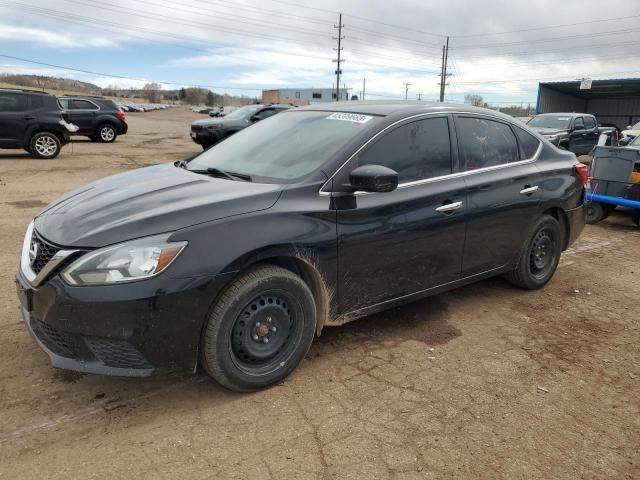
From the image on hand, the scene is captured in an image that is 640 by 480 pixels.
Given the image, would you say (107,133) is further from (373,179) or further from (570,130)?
(373,179)

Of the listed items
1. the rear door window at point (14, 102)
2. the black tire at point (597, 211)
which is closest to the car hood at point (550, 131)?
the black tire at point (597, 211)

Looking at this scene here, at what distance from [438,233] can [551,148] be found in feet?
6.34

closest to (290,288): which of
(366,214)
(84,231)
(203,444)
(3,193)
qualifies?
(366,214)

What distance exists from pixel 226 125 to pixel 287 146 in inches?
534

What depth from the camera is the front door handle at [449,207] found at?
3.69 metres

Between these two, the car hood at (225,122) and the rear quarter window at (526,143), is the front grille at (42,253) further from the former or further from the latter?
the car hood at (225,122)

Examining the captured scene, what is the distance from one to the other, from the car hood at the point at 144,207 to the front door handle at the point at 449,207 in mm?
1277

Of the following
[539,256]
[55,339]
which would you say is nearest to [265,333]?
[55,339]

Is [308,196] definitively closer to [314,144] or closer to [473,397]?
[314,144]

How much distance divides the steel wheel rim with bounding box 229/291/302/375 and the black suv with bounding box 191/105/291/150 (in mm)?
13796

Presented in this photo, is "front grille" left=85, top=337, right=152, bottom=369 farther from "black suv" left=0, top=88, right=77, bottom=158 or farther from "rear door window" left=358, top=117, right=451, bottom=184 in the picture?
"black suv" left=0, top=88, right=77, bottom=158

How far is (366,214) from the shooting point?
3279mm

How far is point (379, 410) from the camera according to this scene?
2.88 m

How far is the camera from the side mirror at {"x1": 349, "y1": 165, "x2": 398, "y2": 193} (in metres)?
3.05
